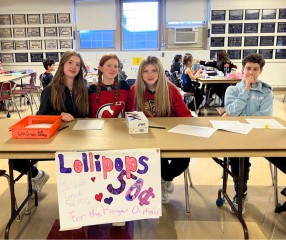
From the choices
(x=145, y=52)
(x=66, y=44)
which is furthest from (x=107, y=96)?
(x=66, y=44)

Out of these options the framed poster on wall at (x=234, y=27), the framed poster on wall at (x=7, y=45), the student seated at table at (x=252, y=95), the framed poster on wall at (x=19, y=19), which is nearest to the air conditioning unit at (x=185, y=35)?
the framed poster on wall at (x=234, y=27)

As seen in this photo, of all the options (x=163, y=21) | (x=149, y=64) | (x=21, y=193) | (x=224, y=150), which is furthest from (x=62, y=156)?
(x=163, y=21)

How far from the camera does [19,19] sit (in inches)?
290

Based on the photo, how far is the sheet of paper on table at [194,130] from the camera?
176 cm

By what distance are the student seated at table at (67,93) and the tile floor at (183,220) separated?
0.28 m

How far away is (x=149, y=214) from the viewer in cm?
165

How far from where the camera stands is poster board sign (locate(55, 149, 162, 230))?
155 centimetres

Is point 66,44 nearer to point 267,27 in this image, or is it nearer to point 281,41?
point 267,27

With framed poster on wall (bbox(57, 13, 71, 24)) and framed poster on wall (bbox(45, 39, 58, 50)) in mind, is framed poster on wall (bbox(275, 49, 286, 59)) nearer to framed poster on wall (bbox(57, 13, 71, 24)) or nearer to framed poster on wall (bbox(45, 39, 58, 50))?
framed poster on wall (bbox(57, 13, 71, 24))

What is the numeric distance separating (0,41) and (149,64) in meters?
6.47

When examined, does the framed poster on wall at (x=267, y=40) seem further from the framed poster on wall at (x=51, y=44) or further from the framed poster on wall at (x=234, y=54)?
the framed poster on wall at (x=51, y=44)

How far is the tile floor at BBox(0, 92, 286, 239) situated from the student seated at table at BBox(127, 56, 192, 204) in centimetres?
23

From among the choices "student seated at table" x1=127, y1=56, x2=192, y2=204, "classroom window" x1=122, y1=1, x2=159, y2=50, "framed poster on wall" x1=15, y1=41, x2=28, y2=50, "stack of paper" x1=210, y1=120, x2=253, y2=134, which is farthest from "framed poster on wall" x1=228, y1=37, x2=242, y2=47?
"stack of paper" x1=210, y1=120, x2=253, y2=134

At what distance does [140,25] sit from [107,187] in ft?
21.5
